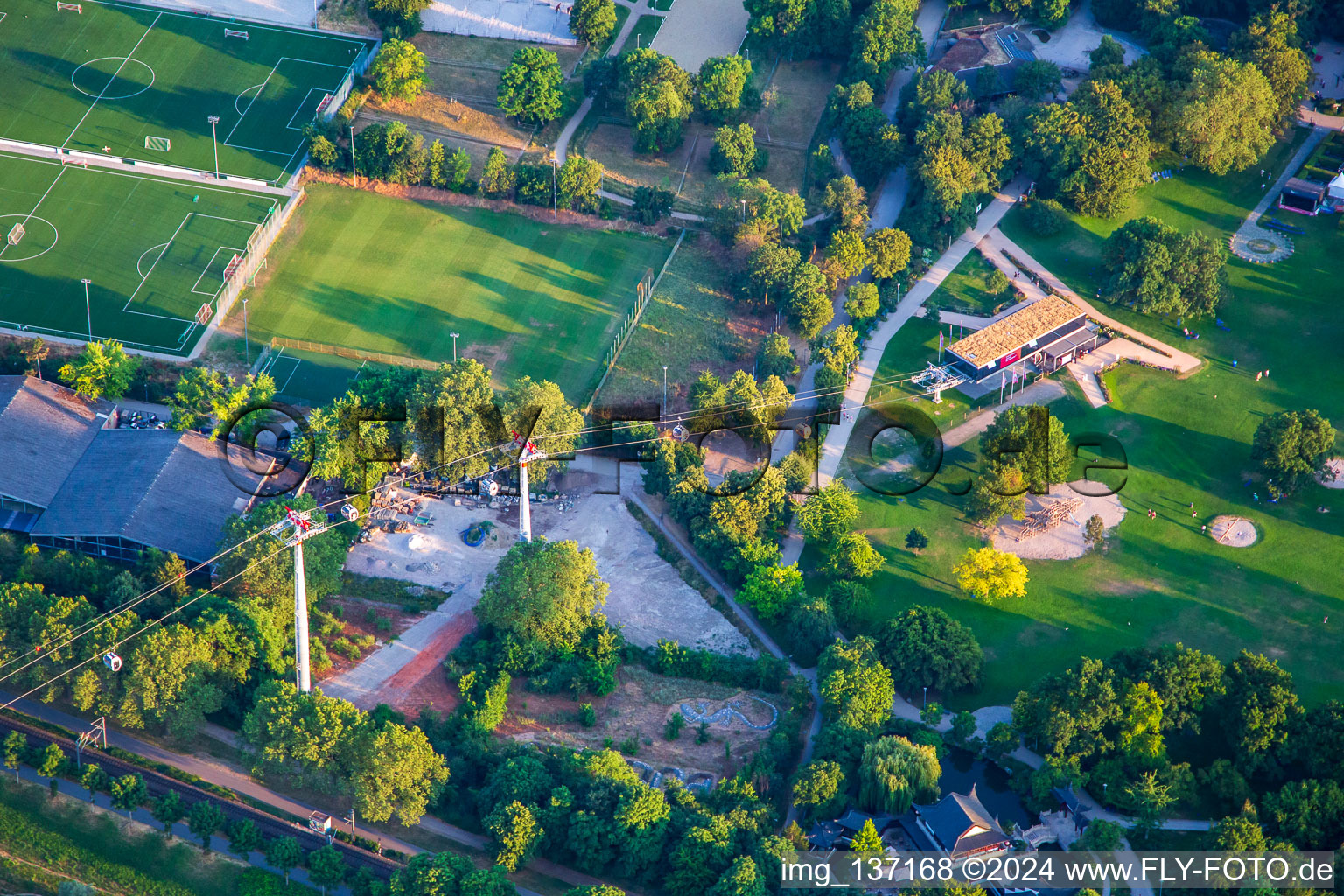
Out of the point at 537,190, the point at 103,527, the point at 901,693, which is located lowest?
the point at 901,693

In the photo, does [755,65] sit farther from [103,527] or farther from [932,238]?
[103,527]

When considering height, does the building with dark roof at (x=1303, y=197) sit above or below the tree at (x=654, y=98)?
below

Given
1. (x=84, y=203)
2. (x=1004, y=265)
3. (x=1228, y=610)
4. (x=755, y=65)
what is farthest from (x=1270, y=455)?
(x=84, y=203)

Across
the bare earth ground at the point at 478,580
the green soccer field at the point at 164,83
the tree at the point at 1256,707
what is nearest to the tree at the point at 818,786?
the bare earth ground at the point at 478,580

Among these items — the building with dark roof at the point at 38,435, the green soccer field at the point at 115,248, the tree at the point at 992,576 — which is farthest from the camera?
the green soccer field at the point at 115,248

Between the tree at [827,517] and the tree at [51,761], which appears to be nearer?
the tree at [51,761]

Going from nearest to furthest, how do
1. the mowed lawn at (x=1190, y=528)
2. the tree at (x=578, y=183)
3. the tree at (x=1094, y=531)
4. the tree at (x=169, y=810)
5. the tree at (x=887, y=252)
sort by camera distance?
the tree at (x=169, y=810), the mowed lawn at (x=1190, y=528), the tree at (x=1094, y=531), the tree at (x=887, y=252), the tree at (x=578, y=183)

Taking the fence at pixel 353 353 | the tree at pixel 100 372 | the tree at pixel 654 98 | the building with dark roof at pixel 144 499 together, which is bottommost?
the building with dark roof at pixel 144 499

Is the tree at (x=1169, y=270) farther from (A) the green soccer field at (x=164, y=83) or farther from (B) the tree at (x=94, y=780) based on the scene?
(B) the tree at (x=94, y=780)
